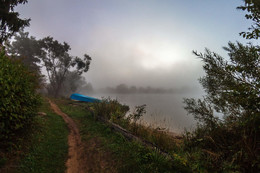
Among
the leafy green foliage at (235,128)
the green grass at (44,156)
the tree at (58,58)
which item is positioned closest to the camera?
the leafy green foliage at (235,128)

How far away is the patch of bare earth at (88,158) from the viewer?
392cm

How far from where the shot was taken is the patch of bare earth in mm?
3921

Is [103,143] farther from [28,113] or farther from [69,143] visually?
[28,113]

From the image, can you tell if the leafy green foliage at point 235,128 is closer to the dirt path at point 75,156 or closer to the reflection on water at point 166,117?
the reflection on water at point 166,117

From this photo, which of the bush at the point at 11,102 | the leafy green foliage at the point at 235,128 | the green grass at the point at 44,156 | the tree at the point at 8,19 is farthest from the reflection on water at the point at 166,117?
the tree at the point at 8,19

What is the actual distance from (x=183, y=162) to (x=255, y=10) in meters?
4.31

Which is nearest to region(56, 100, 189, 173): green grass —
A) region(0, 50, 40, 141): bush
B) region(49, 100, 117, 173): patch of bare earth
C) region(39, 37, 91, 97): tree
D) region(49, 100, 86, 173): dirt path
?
region(49, 100, 117, 173): patch of bare earth

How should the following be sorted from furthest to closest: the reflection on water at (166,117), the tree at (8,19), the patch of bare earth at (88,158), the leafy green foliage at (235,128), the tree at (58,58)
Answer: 1. the tree at (58,58)
2. the tree at (8,19)
3. the reflection on water at (166,117)
4. the patch of bare earth at (88,158)
5. the leafy green foliage at (235,128)

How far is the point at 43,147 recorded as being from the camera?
15.2ft

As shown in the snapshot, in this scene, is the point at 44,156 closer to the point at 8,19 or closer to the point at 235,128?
the point at 235,128

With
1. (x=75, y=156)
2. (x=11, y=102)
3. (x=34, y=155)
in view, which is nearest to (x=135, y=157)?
(x=75, y=156)

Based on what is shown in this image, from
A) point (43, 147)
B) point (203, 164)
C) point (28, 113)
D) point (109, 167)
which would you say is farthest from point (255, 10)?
point (43, 147)


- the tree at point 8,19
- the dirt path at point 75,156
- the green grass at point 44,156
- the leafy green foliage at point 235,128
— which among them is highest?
the tree at point 8,19

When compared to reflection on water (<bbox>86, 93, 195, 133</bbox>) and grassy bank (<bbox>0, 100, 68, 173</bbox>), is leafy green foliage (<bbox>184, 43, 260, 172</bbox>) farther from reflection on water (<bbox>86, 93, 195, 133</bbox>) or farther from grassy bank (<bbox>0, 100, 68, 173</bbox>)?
grassy bank (<bbox>0, 100, 68, 173</bbox>)
